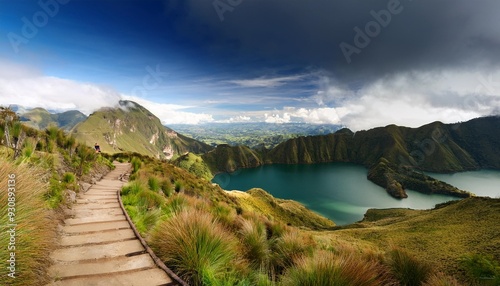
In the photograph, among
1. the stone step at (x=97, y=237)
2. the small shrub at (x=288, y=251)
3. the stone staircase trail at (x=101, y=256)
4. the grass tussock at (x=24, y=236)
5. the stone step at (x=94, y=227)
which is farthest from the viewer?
the small shrub at (x=288, y=251)

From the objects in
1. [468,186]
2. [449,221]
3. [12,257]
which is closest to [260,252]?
[12,257]

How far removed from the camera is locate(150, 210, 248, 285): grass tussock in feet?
13.4

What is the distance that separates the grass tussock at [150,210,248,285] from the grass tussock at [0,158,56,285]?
1837mm

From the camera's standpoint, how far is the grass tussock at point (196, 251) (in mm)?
4086

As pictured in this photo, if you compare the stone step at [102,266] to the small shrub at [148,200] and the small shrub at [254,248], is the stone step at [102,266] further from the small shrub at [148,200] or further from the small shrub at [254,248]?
the small shrub at [148,200]

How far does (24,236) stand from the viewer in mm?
3393

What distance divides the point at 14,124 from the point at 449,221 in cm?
4559

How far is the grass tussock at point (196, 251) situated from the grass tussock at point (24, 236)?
1.84 meters

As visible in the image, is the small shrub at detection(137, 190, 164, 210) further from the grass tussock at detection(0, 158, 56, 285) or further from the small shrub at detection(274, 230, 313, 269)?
the small shrub at detection(274, 230, 313, 269)

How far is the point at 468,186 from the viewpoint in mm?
180875

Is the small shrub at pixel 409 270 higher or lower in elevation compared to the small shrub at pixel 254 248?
lower

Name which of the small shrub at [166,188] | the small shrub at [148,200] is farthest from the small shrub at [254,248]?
the small shrub at [166,188]

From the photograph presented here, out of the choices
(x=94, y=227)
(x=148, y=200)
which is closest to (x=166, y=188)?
(x=148, y=200)

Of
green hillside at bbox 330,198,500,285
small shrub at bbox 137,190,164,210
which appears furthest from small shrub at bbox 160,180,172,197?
green hillside at bbox 330,198,500,285
